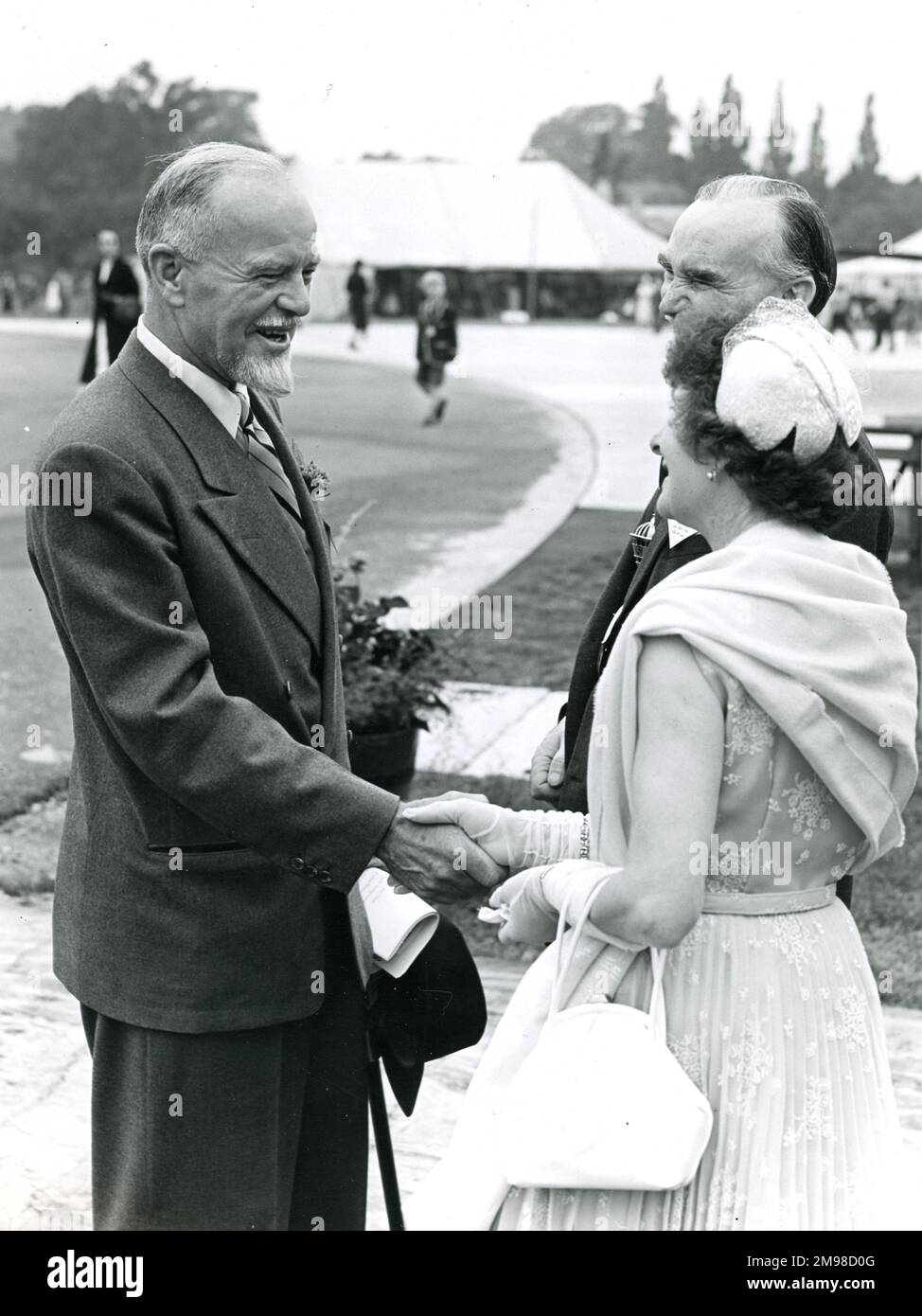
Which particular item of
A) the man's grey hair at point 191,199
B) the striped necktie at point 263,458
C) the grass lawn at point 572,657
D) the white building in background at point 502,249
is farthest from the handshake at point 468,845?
the white building in background at point 502,249

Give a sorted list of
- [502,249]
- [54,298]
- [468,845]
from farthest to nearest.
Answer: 1. [502,249]
2. [54,298]
3. [468,845]

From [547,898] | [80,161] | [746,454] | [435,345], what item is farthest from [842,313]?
[547,898]

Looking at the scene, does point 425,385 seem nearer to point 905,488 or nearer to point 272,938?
point 905,488

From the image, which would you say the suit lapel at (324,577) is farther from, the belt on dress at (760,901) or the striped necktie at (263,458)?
the belt on dress at (760,901)

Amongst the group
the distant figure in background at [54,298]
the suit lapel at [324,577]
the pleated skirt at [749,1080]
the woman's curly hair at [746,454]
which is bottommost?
the distant figure in background at [54,298]

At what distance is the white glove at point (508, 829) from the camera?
2.55 meters

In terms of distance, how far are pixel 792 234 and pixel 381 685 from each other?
2648 millimetres

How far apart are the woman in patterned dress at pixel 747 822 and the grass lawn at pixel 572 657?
6.87ft

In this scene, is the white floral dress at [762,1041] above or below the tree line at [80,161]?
below

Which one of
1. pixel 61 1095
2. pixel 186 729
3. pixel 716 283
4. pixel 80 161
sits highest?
pixel 80 161

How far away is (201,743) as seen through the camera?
7.57ft

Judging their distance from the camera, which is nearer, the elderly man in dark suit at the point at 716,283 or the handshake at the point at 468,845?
the handshake at the point at 468,845

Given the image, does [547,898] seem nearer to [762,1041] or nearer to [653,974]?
[653,974]

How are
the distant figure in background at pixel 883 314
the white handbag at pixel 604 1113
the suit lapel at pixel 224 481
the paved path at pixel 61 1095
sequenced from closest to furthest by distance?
the white handbag at pixel 604 1113
the suit lapel at pixel 224 481
the paved path at pixel 61 1095
the distant figure in background at pixel 883 314
